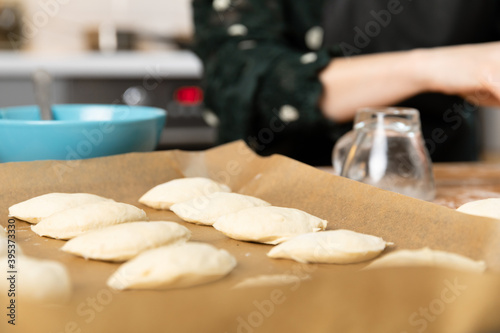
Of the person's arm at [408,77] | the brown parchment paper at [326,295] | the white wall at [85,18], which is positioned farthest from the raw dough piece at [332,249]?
the white wall at [85,18]

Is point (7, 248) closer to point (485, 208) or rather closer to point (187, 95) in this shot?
point (485, 208)

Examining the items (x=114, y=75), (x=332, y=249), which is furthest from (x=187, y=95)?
(x=332, y=249)

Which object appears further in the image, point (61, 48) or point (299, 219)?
point (61, 48)

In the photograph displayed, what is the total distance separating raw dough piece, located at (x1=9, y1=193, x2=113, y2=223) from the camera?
1.82ft

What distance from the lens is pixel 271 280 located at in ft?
1.29

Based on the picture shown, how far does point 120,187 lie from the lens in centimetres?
69

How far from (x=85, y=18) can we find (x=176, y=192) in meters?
2.18

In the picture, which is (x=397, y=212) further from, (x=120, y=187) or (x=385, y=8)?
(x=385, y=8)

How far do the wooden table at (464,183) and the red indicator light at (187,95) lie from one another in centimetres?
125

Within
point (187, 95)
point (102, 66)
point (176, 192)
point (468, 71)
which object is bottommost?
point (187, 95)

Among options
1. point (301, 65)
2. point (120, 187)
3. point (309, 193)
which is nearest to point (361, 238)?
point (309, 193)

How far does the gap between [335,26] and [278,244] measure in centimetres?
81

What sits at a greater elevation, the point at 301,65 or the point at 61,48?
the point at 301,65

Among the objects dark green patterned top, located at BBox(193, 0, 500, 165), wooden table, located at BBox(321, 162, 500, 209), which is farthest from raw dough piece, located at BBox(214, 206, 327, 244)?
dark green patterned top, located at BBox(193, 0, 500, 165)
